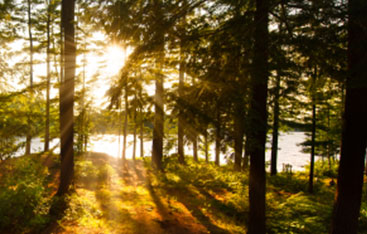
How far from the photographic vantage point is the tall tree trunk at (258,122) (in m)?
4.52

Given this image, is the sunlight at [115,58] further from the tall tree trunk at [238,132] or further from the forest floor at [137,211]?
the forest floor at [137,211]

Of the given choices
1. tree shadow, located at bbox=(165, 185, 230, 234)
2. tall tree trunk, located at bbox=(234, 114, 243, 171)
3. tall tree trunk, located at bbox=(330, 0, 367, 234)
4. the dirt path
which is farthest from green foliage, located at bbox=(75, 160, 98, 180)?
tall tree trunk, located at bbox=(330, 0, 367, 234)

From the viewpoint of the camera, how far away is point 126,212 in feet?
26.0

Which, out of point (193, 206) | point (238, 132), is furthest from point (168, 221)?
point (238, 132)

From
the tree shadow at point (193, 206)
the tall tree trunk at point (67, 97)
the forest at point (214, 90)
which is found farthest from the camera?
the tall tree trunk at point (67, 97)

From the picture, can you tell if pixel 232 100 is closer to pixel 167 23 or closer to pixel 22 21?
pixel 167 23

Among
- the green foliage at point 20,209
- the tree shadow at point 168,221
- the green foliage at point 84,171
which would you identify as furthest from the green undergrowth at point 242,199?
the green foliage at point 20,209

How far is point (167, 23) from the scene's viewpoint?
15.5 ft

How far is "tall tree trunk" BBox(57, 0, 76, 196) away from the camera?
27.1 feet

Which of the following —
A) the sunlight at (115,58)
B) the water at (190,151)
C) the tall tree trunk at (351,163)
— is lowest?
the water at (190,151)

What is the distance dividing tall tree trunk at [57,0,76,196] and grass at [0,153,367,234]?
859mm

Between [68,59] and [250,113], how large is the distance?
729 centimetres

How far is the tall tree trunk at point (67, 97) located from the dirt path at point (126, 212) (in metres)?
1.15

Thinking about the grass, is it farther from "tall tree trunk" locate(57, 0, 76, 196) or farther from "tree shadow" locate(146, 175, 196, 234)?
"tall tree trunk" locate(57, 0, 76, 196)
